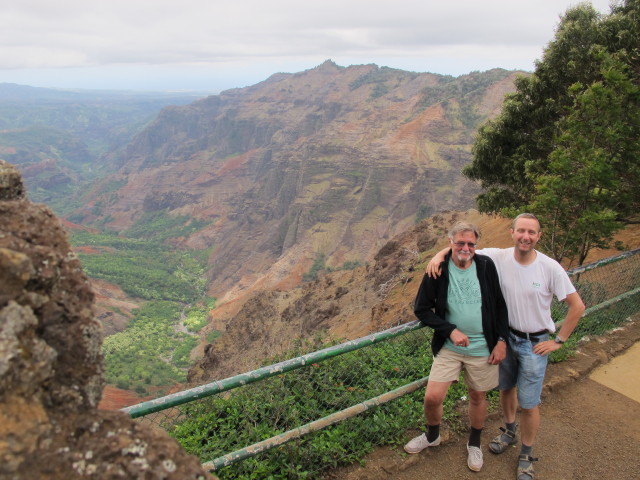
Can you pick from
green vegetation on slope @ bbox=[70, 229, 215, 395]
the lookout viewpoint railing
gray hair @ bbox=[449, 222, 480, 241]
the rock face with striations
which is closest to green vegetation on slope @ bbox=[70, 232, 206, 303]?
green vegetation on slope @ bbox=[70, 229, 215, 395]

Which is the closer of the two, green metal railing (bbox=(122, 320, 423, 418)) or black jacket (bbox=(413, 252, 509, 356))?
green metal railing (bbox=(122, 320, 423, 418))

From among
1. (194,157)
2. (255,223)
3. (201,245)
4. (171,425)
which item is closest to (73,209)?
(194,157)

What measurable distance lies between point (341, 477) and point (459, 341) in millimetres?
1683

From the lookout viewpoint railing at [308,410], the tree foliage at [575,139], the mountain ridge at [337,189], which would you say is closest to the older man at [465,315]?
the lookout viewpoint railing at [308,410]

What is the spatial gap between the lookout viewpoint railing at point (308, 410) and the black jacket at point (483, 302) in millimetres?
571

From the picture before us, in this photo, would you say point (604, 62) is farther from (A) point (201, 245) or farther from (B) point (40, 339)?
(A) point (201, 245)

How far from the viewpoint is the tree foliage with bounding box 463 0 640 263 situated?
8055mm

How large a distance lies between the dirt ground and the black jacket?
1304mm

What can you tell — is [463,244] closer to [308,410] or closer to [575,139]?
[308,410]

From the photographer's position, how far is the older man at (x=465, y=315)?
→ 3934mm

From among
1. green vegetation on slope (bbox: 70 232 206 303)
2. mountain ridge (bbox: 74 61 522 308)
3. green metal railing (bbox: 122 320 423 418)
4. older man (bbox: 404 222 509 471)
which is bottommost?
green vegetation on slope (bbox: 70 232 206 303)

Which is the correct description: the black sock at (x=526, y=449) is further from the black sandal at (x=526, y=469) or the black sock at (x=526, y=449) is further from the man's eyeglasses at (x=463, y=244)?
the man's eyeglasses at (x=463, y=244)

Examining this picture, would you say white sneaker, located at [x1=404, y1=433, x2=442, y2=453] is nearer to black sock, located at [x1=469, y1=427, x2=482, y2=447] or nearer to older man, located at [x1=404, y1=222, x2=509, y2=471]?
black sock, located at [x1=469, y1=427, x2=482, y2=447]

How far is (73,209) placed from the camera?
7156 inches
